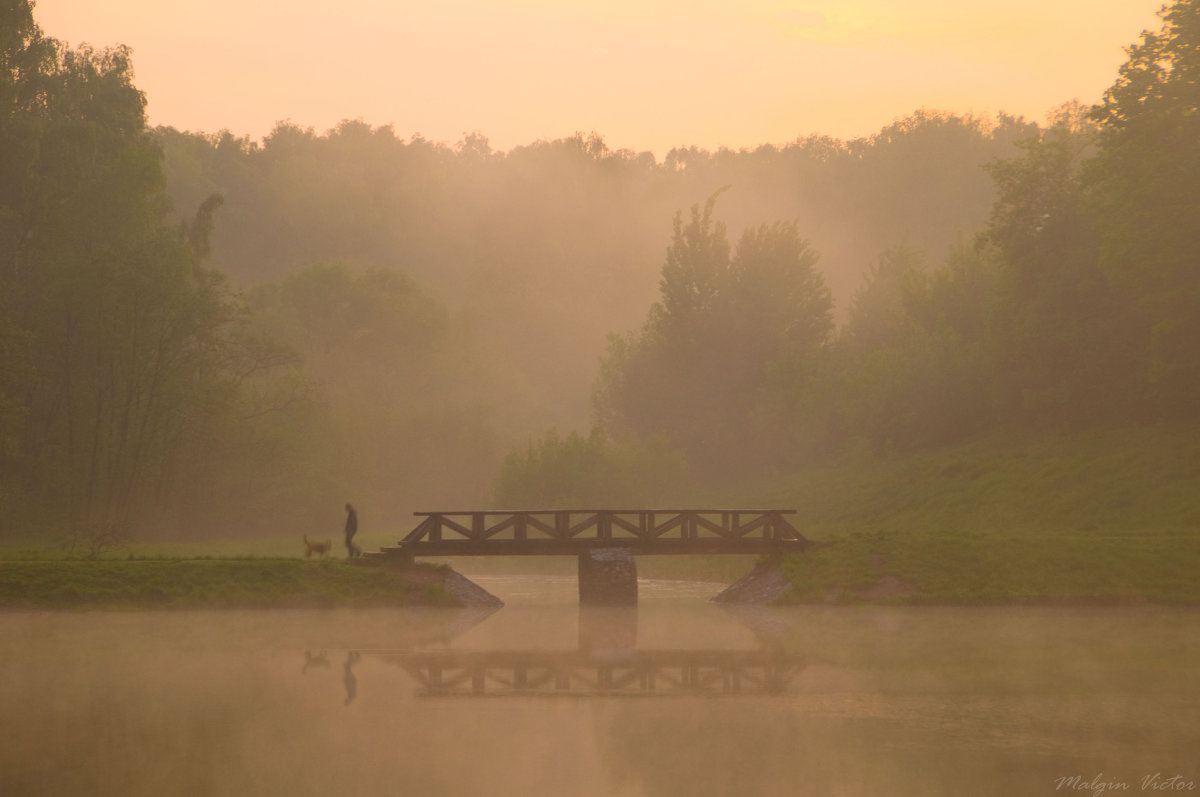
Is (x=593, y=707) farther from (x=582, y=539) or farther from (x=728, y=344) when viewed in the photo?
(x=728, y=344)

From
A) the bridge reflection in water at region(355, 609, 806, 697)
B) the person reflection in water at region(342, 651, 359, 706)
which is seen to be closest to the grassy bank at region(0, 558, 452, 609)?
the bridge reflection in water at region(355, 609, 806, 697)

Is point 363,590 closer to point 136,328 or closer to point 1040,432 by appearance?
point 136,328

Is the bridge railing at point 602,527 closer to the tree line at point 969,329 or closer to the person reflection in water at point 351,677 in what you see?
the person reflection in water at point 351,677

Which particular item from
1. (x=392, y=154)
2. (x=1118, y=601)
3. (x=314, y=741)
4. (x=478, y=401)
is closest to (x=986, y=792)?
(x=314, y=741)

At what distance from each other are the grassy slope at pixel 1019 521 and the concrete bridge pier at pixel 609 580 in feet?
16.4

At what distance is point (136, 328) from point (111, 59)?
16.3 metres

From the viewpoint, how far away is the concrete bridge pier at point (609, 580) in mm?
36906

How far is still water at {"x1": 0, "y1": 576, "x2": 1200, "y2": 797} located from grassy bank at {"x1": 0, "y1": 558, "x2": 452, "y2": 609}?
4.99 feet

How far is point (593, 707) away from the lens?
61.5ft

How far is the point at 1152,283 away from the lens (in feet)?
164

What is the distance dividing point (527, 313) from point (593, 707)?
11463 cm

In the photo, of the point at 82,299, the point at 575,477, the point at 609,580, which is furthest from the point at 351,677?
the point at 575,477

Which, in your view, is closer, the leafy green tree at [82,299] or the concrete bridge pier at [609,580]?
the concrete bridge pier at [609,580]

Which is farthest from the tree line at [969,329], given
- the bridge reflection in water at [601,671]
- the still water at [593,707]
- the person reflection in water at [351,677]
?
the person reflection in water at [351,677]
